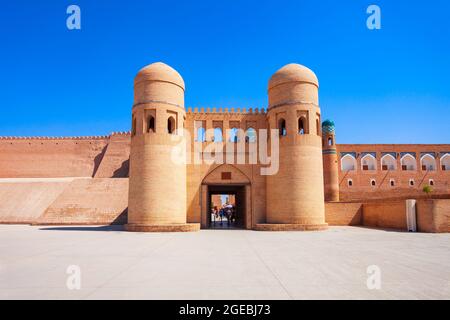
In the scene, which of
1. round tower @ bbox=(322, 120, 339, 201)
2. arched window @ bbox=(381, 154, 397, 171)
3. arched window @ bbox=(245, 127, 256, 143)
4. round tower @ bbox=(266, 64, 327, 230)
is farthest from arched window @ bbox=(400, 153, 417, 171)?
arched window @ bbox=(245, 127, 256, 143)

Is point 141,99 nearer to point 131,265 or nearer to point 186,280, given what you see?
point 131,265

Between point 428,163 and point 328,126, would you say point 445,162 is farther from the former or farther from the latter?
point 328,126

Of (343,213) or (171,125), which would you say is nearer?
(171,125)

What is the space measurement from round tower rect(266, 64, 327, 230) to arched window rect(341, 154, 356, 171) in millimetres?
21252

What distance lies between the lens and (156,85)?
17.9 m

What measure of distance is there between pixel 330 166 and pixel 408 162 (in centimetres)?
1078

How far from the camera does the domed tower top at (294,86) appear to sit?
60.8ft

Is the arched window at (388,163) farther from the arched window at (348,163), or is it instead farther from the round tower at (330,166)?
the round tower at (330,166)

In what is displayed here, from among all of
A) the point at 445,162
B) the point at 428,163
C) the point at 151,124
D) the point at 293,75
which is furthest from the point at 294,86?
the point at 445,162

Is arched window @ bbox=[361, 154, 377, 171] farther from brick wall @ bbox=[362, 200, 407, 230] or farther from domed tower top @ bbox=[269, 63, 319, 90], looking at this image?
domed tower top @ bbox=[269, 63, 319, 90]

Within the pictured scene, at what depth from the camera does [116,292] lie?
190 inches

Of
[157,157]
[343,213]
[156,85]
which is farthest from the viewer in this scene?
[343,213]
